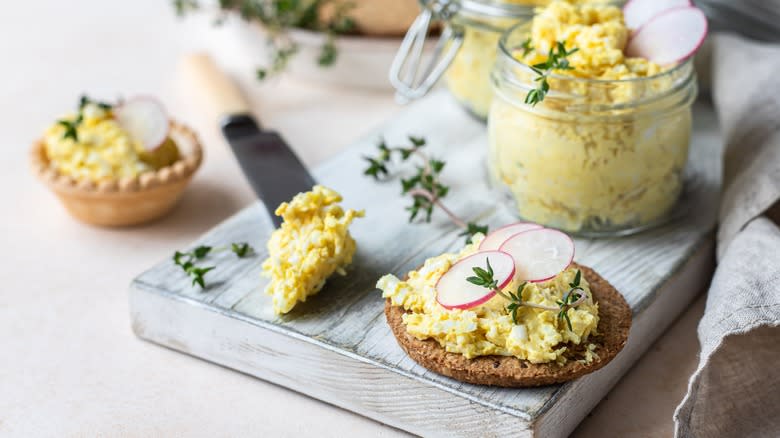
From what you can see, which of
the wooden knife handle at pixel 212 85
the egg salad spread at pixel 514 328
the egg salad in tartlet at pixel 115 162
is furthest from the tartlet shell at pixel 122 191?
the egg salad spread at pixel 514 328

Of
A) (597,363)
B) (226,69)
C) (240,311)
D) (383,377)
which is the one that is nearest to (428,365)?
(383,377)

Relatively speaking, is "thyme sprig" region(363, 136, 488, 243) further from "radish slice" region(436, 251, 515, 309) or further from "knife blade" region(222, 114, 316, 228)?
"radish slice" region(436, 251, 515, 309)

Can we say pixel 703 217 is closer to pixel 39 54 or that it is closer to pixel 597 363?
pixel 597 363

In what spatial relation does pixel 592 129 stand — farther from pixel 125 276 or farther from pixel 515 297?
pixel 125 276

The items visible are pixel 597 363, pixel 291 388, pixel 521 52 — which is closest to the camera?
pixel 597 363

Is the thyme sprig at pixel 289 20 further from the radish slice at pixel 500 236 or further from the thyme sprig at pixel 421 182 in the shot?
the radish slice at pixel 500 236

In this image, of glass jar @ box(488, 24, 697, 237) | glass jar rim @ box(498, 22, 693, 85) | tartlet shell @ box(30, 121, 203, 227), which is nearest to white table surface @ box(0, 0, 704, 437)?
tartlet shell @ box(30, 121, 203, 227)

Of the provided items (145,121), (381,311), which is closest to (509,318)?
(381,311)
